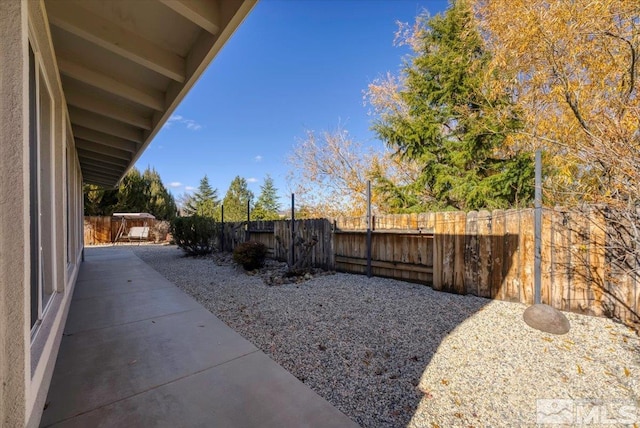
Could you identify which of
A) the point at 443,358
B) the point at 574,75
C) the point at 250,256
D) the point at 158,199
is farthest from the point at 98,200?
the point at 574,75

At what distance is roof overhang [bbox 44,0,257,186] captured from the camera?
82.2 inches

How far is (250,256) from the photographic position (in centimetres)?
667

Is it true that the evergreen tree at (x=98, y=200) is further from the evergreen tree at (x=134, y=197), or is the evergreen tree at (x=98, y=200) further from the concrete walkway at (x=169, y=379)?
the concrete walkway at (x=169, y=379)

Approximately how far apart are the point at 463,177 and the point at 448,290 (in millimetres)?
3894

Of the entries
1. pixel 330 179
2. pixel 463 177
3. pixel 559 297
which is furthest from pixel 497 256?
pixel 330 179

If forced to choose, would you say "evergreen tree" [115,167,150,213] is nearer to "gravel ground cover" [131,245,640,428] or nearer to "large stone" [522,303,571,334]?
"gravel ground cover" [131,245,640,428]

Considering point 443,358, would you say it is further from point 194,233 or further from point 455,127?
point 194,233

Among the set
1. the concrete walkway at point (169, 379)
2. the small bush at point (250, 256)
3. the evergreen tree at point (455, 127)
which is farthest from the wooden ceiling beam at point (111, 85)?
the evergreen tree at point (455, 127)

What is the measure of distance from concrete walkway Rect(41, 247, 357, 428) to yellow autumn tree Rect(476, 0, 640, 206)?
3957mm

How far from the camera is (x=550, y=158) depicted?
5.38 m

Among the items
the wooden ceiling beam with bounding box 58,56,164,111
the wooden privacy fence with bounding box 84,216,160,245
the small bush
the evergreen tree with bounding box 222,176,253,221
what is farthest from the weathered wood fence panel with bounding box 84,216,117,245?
the wooden ceiling beam with bounding box 58,56,164,111

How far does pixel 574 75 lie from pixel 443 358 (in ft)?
18.6

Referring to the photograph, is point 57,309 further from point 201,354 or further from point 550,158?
point 550,158

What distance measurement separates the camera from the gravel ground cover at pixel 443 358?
189 cm
